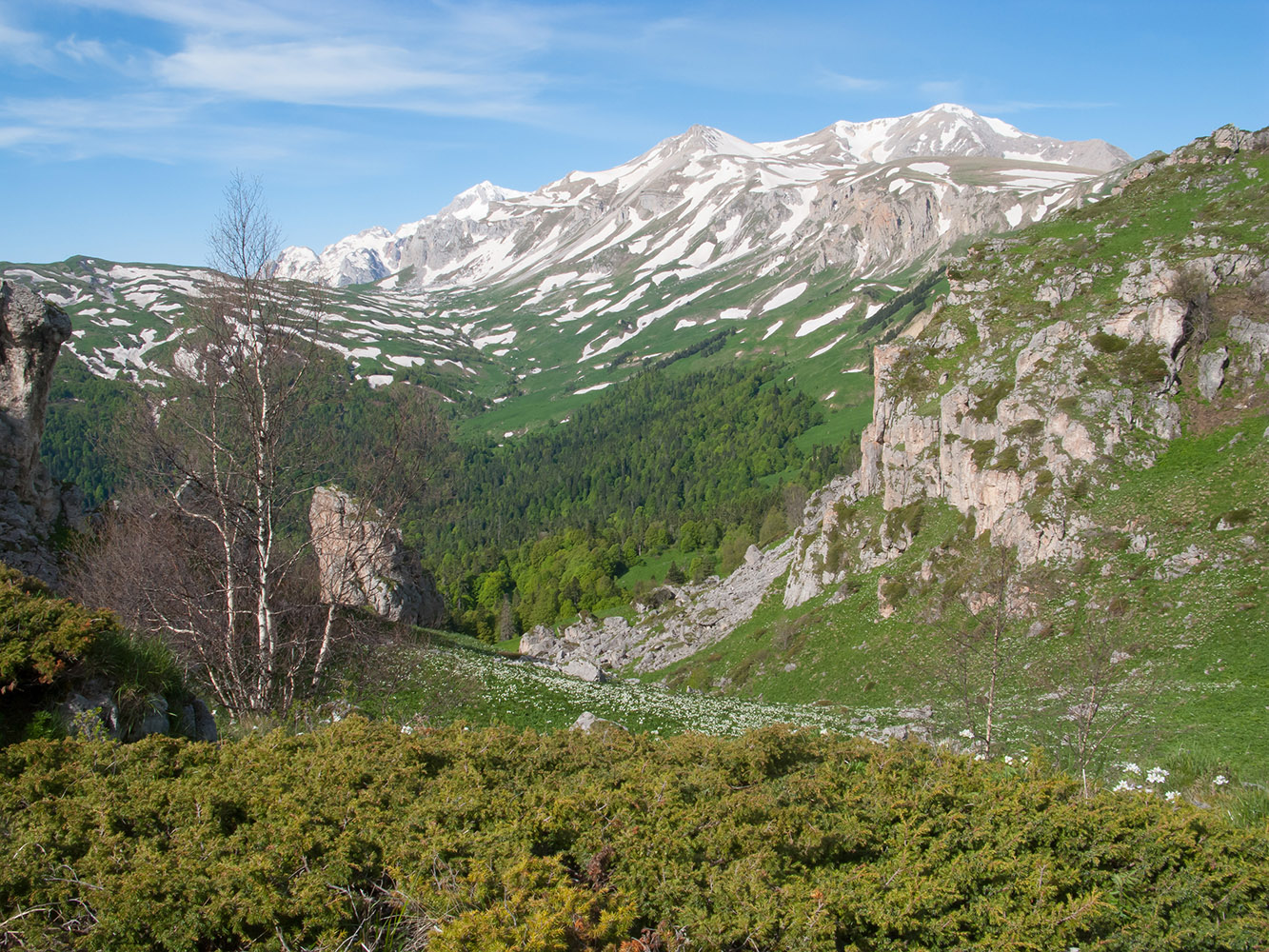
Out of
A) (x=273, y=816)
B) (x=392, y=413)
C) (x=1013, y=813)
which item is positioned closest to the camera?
(x=273, y=816)

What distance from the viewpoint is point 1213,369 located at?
1549 inches

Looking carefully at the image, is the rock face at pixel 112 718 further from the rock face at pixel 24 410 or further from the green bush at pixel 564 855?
the rock face at pixel 24 410

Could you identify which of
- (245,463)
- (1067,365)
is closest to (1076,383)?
(1067,365)

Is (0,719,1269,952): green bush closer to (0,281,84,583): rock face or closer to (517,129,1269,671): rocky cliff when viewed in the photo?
(0,281,84,583): rock face

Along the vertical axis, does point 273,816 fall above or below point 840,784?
above

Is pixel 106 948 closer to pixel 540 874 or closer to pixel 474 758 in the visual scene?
pixel 540 874

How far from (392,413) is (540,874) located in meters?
11.4

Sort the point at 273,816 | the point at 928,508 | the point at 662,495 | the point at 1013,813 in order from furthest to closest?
the point at 662,495
the point at 928,508
the point at 1013,813
the point at 273,816

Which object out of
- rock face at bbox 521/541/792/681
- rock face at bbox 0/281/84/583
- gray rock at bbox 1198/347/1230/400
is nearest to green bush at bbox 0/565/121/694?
rock face at bbox 0/281/84/583

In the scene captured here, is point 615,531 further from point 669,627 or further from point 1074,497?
point 1074,497

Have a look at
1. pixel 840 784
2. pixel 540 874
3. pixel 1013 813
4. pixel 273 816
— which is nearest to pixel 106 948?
pixel 273 816

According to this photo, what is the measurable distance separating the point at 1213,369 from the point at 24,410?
192ft

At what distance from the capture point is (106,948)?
525cm

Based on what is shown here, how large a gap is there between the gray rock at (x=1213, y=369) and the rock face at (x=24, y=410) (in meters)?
56.9
